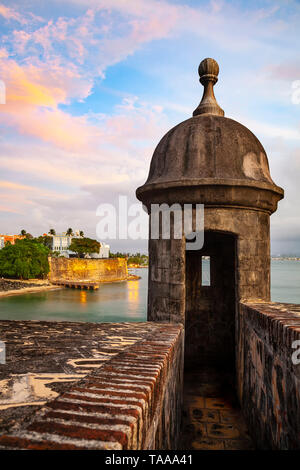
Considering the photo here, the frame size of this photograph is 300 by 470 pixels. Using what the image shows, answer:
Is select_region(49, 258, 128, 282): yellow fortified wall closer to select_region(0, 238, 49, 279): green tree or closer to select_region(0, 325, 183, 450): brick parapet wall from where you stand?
select_region(0, 238, 49, 279): green tree

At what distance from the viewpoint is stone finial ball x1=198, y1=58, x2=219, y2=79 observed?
556 centimetres

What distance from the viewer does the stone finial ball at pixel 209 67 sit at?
5562mm

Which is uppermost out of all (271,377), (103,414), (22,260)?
(22,260)

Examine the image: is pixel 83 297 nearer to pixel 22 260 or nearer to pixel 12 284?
pixel 12 284

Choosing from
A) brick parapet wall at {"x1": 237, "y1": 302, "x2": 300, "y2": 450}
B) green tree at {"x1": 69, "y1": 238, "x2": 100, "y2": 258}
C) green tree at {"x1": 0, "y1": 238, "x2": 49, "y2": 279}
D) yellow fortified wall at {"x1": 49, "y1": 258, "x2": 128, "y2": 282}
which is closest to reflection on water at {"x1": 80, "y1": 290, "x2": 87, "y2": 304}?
yellow fortified wall at {"x1": 49, "y1": 258, "x2": 128, "y2": 282}

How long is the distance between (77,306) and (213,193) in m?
29.7

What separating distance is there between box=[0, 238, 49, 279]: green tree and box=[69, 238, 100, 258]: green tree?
46.6 ft

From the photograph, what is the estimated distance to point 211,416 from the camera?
14.4ft

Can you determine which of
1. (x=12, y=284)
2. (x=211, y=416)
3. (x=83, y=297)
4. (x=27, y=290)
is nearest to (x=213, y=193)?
(x=211, y=416)

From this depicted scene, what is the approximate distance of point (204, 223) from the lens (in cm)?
462

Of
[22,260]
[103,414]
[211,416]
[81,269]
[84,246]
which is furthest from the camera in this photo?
[84,246]
